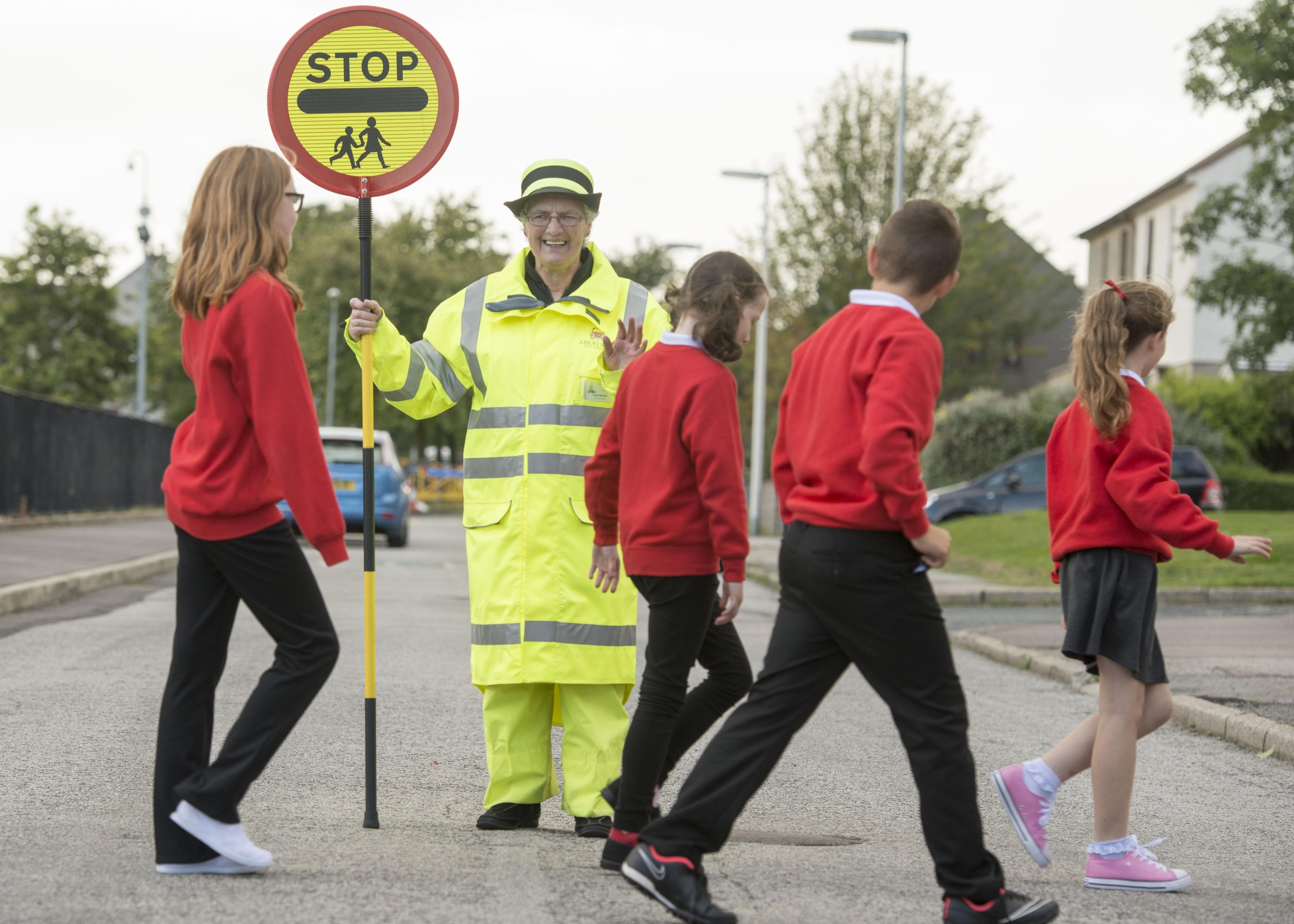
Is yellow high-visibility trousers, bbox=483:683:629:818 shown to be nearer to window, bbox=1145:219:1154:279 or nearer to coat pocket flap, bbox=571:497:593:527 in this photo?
coat pocket flap, bbox=571:497:593:527

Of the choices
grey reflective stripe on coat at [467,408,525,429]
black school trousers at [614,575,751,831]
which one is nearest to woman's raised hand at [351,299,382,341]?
grey reflective stripe on coat at [467,408,525,429]

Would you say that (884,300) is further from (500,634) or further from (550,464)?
(500,634)

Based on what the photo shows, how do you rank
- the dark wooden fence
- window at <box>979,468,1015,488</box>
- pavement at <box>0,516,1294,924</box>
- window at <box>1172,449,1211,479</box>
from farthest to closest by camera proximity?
window at <box>979,468,1015,488</box>, window at <box>1172,449,1211,479</box>, the dark wooden fence, pavement at <box>0,516,1294,924</box>

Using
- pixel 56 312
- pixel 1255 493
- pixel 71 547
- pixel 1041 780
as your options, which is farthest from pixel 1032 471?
pixel 56 312

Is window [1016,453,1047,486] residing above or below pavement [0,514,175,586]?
above

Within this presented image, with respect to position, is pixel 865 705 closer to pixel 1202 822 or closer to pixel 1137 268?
pixel 1202 822

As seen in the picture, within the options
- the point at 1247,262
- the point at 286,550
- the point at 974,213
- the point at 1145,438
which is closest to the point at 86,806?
the point at 286,550

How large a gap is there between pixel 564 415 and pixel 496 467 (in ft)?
0.89

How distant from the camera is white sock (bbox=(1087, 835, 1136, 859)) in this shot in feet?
14.2

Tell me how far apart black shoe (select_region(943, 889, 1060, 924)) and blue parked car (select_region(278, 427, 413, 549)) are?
1764 cm

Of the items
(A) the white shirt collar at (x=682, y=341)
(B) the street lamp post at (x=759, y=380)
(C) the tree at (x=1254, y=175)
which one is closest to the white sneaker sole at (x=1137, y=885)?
(A) the white shirt collar at (x=682, y=341)

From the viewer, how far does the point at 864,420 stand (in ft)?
11.7

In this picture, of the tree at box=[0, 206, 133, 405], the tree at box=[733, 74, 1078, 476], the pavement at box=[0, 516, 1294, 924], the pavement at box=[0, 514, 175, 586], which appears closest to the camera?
the pavement at box=[0, 516, 1294, 924]

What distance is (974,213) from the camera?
38.3m
